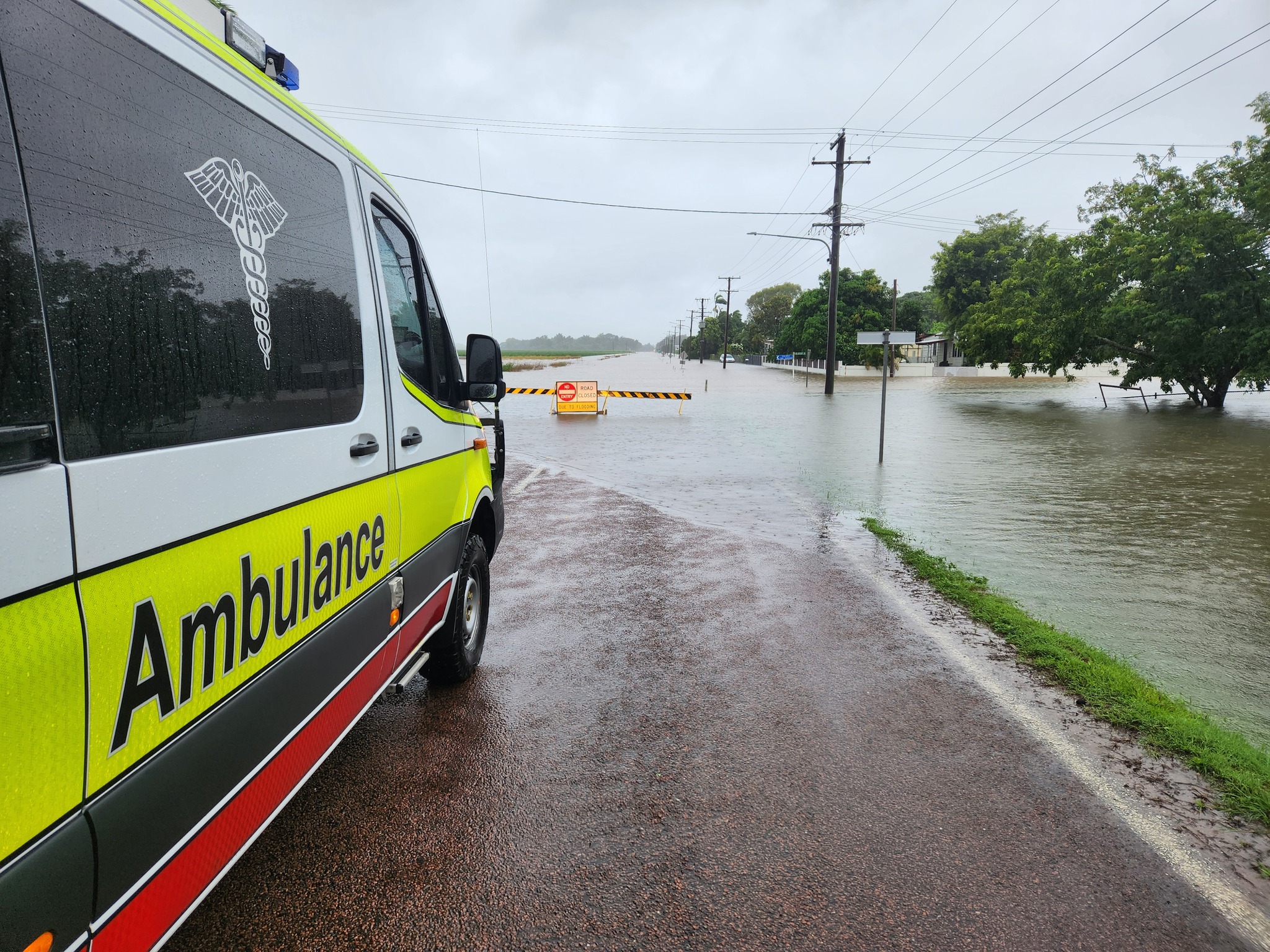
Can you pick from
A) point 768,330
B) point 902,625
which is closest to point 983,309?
point 902,625

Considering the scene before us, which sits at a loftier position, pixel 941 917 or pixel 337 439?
pixel 337 439

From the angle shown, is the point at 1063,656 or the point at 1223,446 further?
the point at 1223,446

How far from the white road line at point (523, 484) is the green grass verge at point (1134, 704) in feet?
19.3

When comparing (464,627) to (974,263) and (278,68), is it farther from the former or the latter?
(974,263)

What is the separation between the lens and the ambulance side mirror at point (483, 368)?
409cm

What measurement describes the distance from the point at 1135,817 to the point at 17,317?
381cm

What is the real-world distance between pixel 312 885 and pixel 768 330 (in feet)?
448

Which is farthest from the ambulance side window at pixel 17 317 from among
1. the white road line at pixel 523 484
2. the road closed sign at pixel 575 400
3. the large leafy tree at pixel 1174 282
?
the large leafy tree at pixel 1174 282

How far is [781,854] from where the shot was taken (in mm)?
2850

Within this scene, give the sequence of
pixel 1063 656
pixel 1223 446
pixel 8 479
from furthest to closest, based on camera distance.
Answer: pixel 1223 446, pixel 1063 656, pixel 8 479

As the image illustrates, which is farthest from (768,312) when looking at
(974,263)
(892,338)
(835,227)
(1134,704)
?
(1134,704)

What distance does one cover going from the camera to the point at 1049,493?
10.9 meters

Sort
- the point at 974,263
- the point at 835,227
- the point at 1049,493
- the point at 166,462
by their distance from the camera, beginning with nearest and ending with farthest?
the point at 166,462, the point at 1049,493, the point at 835,227, the point at 974,263

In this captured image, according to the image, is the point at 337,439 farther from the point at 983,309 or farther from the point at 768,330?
the point at 768,330
